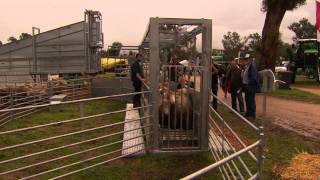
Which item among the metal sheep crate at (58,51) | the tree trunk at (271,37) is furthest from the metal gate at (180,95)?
the tree trunk at (271,37)

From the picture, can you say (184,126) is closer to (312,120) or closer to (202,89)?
(202,89)

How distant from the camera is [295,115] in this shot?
16.9 m

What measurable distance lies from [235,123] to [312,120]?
111 inches

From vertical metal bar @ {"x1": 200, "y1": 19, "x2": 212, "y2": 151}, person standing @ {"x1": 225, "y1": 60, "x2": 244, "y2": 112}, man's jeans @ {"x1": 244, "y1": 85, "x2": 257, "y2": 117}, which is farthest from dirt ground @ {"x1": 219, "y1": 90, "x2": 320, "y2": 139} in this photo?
vertical metal bar @ {"x1": 200, "y1": 19, "x2": 212, "y2": 151}

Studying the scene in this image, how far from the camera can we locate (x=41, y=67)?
76.9 ft

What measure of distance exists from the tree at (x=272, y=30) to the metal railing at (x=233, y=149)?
1498 cm

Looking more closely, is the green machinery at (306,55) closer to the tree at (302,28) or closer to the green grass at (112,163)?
the green grass at (112,163)

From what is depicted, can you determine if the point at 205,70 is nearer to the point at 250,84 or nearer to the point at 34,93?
the point at 250,84

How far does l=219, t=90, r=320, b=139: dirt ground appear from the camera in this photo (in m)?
13.9

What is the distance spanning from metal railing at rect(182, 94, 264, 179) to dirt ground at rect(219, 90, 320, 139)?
1.42 metres

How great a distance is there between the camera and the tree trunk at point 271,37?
98.3ft

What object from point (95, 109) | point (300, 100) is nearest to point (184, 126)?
point (95, 109)

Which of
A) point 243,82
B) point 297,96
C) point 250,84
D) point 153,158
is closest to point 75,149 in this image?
point 153,158

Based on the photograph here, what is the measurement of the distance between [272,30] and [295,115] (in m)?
13.7
